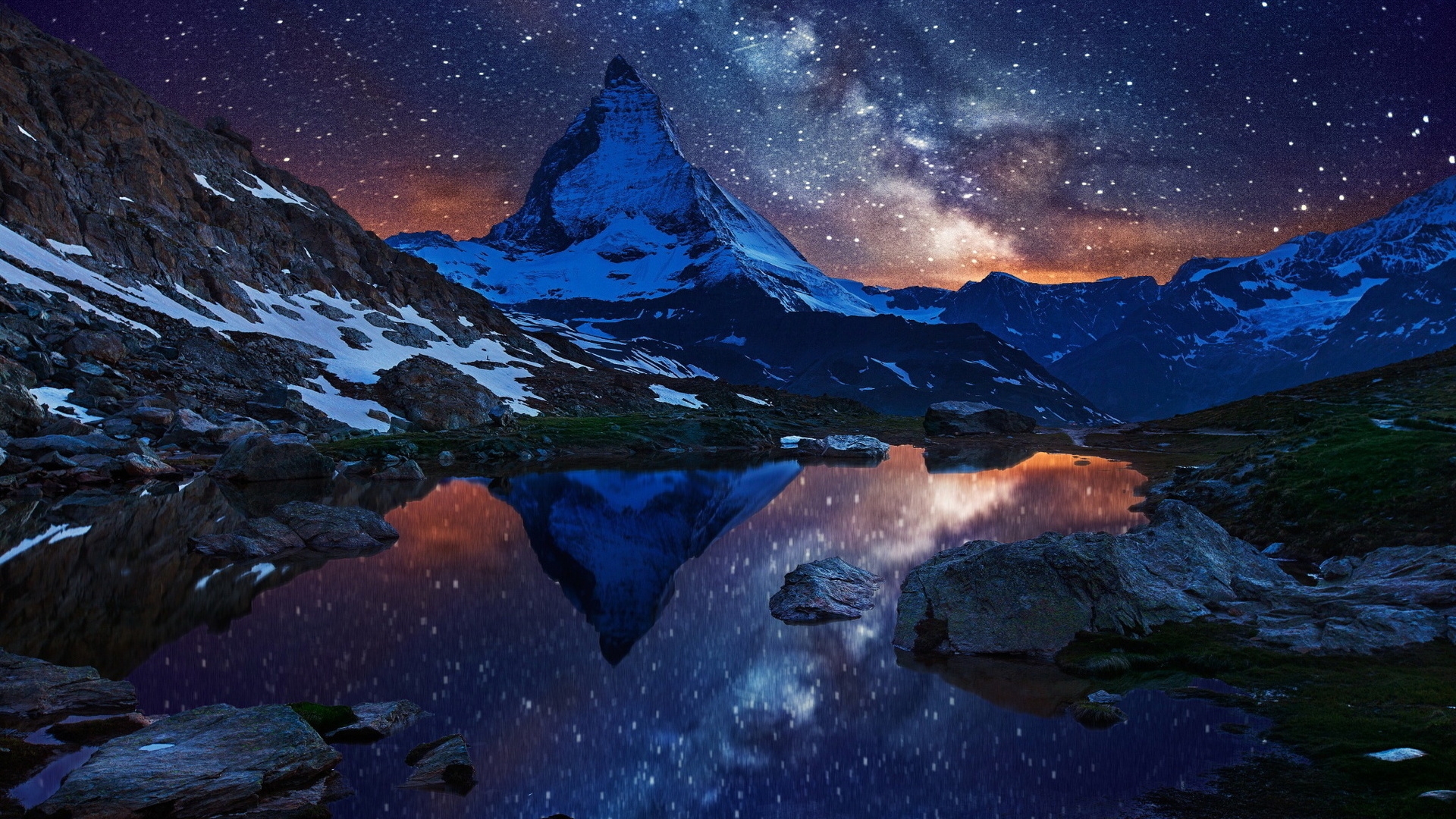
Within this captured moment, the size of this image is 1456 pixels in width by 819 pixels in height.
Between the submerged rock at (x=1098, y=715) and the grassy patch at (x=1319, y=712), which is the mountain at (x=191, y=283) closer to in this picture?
the submerged rock at (x=1098, y=715)

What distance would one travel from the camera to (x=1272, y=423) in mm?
88875

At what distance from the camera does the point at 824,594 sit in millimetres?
20172

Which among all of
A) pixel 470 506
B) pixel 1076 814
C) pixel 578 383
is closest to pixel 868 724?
pixel 1076 814

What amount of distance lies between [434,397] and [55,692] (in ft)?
260

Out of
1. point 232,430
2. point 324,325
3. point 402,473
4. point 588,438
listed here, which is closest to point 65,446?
point 232,430

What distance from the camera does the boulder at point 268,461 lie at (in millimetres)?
44938

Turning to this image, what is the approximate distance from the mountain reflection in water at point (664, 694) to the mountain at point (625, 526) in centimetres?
23

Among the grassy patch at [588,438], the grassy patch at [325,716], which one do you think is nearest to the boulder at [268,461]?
the grassy patch at [588,438]

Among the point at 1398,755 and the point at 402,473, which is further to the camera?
the point at 402,473

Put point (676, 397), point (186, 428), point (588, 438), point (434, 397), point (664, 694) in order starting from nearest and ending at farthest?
point (664, 694) → point (186, 428) → point (588, 438) → point (434, 397) → point (676, 397)

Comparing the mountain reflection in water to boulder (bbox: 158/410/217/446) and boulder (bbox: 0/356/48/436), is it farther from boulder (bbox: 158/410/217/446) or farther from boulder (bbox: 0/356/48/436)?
boulder (bbox: 158/410/217/446)

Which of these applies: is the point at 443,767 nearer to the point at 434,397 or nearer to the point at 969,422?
the point at 434,397

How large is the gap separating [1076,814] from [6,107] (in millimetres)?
133728

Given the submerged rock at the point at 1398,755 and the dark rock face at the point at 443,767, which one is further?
the dark rock face at the point at 443,767
